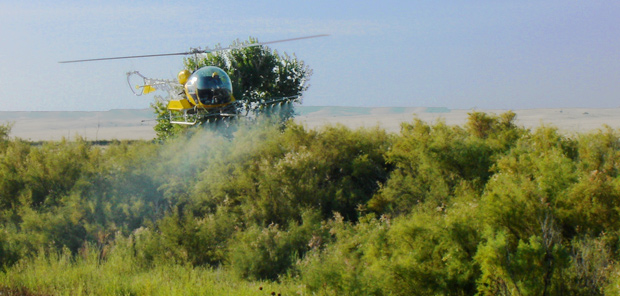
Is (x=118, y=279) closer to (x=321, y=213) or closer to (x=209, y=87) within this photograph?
(x=321, y=213)

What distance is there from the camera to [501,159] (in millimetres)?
14938

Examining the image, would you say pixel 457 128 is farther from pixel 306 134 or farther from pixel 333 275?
pixel 333 275

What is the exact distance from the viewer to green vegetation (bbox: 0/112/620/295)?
9.95 meters

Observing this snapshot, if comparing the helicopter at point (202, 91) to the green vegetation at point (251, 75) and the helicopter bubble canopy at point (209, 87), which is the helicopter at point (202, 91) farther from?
the green vegetation at point (251, 75)

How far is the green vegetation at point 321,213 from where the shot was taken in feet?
32.6

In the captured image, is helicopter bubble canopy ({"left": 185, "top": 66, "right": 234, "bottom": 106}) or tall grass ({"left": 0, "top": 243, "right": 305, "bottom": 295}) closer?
tall grass ({"left": 0, "top": 243, "right": 305, "bottom": 295})

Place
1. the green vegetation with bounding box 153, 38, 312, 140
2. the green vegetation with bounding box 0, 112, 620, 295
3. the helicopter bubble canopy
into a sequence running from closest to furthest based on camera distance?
the green vegetation with bounding box 0, 112, 620, 295, the helicopter bubble canopy, the green vegetation with bounding box 153, 38, 312, 140

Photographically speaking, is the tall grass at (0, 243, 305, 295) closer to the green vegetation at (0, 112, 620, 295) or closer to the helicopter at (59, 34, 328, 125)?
the green vegetation at (0, 112, 620, 295)

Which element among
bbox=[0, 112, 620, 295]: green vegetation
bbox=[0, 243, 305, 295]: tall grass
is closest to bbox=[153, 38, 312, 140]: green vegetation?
bbox=[0, 112, 620, 295]: green vegetation

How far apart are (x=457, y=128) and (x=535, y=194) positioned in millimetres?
8201

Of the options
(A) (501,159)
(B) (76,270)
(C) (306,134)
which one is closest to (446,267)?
(A) (501,159)

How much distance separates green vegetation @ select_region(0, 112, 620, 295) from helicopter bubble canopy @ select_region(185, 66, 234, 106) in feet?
6.28

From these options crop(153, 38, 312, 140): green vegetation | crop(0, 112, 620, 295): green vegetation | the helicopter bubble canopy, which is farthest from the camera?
crop(153, 38, 312, 140): green vegetation

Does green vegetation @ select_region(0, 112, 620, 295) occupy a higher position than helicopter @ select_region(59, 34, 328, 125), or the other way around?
helicopter @ select_region(59, 34, 328, 125)
